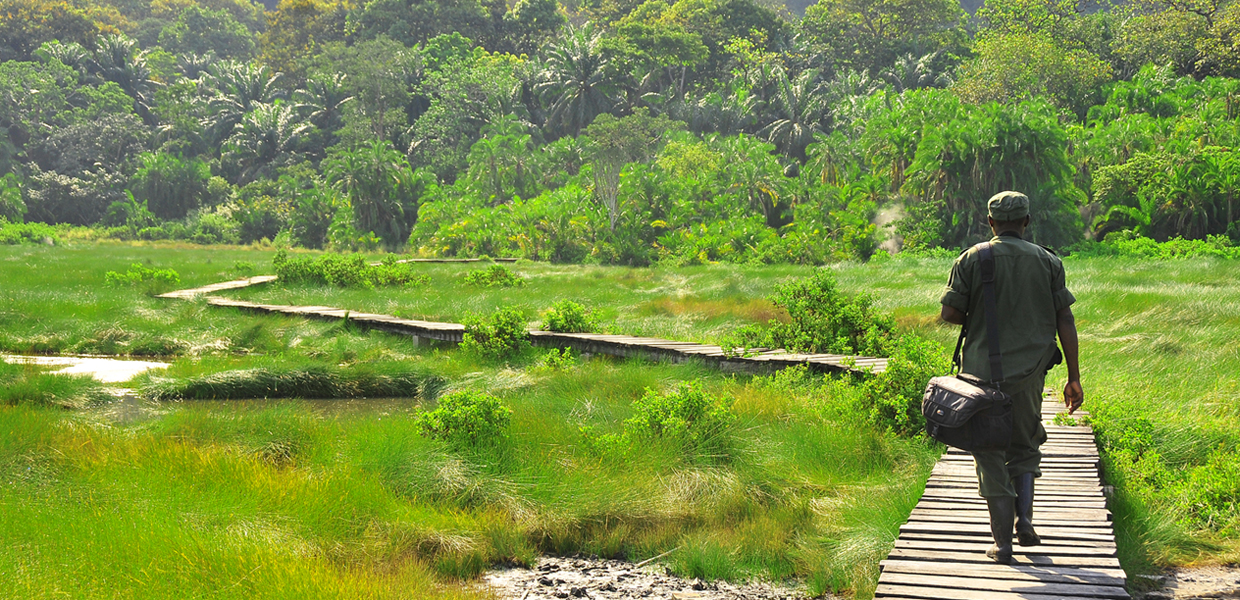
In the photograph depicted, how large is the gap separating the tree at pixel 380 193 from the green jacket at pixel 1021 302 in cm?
4194

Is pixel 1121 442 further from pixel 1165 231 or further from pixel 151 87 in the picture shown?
pixel 151 87

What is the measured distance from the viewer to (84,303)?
16.9 m

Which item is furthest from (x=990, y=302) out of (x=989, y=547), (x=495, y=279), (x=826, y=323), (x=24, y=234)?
(x=24, y=234)

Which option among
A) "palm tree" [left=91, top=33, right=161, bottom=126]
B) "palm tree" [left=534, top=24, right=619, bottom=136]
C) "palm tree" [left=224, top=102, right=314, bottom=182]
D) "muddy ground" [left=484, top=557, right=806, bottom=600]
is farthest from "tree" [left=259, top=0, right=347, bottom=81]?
"muddy ground" [left=484, top=557, right=806, bottom=600]

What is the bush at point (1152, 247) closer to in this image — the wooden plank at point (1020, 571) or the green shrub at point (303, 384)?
the green shrub at point (303, 384)

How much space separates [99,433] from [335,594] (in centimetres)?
431

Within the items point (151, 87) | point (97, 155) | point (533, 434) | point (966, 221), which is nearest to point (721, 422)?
point (533, 434)

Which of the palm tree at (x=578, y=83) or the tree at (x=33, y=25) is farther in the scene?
the tree at (x=33, y=25)

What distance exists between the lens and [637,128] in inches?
1783

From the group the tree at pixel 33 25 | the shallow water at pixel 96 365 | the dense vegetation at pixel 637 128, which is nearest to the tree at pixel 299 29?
the dense vegetation at pixel 637 128

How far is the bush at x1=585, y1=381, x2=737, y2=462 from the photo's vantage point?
7.43 metres

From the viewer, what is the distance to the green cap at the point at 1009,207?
14.3 feet

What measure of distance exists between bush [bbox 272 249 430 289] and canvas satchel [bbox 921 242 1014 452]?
58.8ft

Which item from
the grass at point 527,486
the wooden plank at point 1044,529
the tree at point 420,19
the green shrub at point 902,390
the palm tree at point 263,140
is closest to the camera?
the wooden plank at point 1044,529
